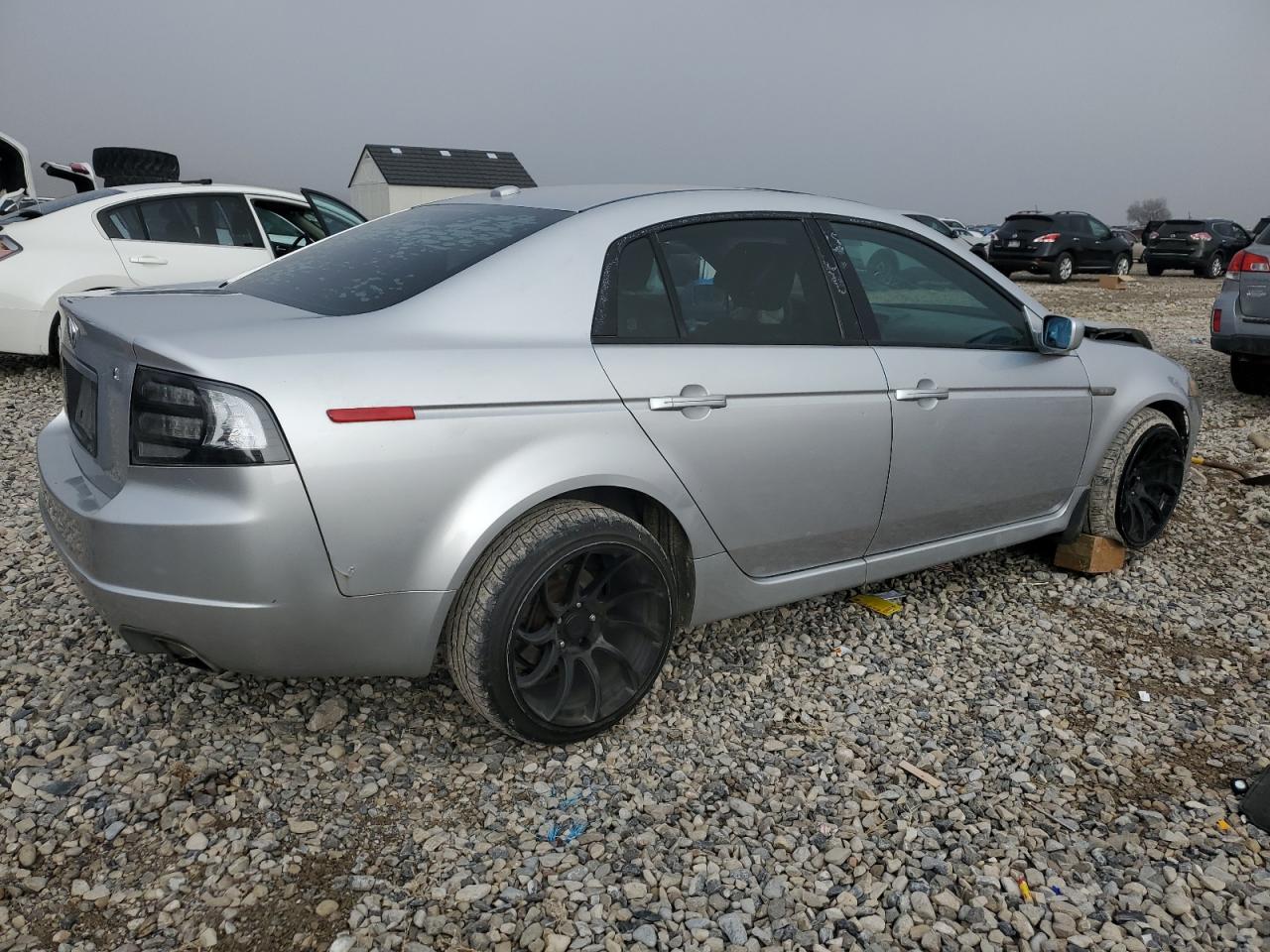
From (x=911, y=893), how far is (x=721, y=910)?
0.47 metres

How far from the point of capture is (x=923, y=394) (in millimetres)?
3355

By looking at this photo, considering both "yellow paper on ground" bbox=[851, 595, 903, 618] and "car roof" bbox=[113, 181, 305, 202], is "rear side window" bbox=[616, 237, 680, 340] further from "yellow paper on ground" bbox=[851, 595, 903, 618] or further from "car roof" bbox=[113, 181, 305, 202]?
"car roof" bbox=[113, 181, 305, 202]

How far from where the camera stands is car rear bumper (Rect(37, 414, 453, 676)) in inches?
88.3

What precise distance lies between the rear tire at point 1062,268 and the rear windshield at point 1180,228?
3.64m

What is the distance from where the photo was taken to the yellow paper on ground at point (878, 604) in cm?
394

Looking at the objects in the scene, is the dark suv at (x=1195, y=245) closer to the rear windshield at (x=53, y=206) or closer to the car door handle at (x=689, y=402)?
the rear windshield at (x=53, y=206)

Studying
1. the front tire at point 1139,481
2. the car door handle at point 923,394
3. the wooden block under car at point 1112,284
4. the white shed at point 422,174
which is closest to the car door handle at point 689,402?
the car door handle at point 923,394

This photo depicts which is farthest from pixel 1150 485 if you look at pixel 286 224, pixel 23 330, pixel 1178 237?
pixel 1178 237

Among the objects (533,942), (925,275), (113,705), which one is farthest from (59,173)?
(533,942)

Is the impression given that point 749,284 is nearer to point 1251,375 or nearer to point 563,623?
point 563,623

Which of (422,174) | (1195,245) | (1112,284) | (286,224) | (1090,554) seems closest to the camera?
(1090,554)

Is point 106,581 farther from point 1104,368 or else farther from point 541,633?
point 1104,368

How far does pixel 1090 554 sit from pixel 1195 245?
22800mm

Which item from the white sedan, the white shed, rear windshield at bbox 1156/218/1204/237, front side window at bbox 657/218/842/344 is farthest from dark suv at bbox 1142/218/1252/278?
the white shed
